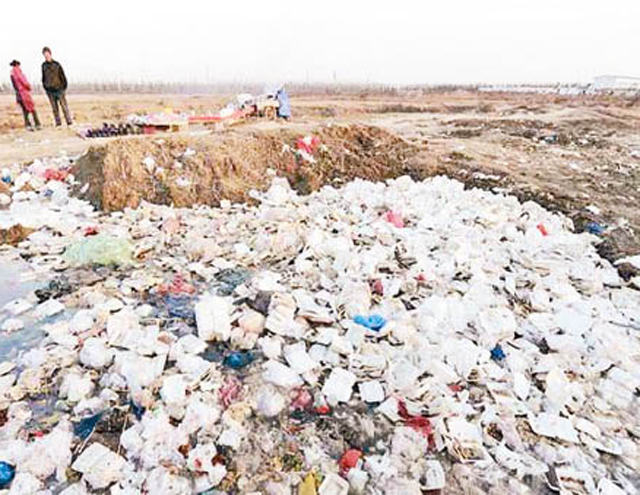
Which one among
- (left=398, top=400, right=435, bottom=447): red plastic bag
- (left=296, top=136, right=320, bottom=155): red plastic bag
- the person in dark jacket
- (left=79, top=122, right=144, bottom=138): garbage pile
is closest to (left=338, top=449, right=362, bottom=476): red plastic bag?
(left=398, top=400, right=435, bottom=447): red plastic bag

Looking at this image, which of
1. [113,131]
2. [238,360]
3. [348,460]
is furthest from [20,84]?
[348,460]

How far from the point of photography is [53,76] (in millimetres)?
8586

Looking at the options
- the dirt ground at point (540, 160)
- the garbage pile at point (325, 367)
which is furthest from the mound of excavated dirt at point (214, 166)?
the garbage pile at point (325, 367)

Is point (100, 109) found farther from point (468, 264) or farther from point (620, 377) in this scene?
point (620, 377)

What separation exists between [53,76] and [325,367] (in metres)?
9.09

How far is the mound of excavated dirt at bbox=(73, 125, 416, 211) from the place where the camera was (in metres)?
5.67

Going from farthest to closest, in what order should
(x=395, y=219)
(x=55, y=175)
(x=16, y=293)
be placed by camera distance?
(x=55, y=175), (x=395, y=219), (x=16, y=293)

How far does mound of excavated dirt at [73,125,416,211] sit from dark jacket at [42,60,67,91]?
11.7 ft

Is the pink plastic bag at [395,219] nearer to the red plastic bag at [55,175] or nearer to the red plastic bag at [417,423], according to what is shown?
the red plastic bag at [417,423]

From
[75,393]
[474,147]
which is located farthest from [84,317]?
[474,147]

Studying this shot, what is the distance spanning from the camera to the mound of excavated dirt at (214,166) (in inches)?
223

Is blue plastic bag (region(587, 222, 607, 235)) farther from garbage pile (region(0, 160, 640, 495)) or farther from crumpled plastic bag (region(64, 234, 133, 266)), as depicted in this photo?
crumpled plastic bag (region(64, 234, 133, 266))

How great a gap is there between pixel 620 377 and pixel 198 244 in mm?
3535

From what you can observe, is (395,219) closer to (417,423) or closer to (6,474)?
(417,423)
